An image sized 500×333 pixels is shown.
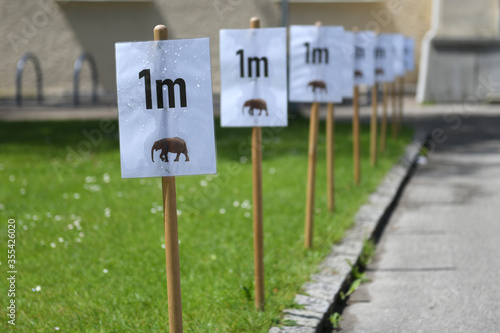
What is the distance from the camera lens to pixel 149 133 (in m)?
3.33

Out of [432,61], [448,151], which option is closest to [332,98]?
[448,151]

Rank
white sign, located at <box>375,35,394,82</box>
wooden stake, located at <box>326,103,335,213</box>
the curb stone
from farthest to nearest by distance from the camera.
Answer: white sign, located at <box>375,35,394,82</box> → wooden stake, located at <box>326,103,335,213</box> → the curb stone

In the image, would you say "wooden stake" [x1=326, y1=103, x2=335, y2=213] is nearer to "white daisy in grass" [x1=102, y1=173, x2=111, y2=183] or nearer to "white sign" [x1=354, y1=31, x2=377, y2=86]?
"white sign" [x1=354, y1=31, x2=377, y2=86]

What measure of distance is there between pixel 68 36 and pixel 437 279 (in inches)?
673

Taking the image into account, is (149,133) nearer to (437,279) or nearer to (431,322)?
(431,322)

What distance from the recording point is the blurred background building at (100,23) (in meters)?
20.1

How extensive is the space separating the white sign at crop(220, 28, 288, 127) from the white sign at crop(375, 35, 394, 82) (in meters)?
4.79

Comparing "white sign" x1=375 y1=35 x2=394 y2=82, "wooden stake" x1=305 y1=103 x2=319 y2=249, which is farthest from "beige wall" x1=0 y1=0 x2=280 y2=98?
"wooden stake" x1=305 y1=103 x2=319 y2=249

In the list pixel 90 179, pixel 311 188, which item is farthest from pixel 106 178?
pixel 311 188

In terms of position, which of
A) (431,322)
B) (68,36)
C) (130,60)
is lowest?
(431,322)

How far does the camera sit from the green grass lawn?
4.32 meters

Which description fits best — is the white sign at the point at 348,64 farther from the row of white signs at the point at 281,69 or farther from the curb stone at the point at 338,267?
the curb stone at the point at 338,267

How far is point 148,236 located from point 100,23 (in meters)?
15.3

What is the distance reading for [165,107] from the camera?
331cm
